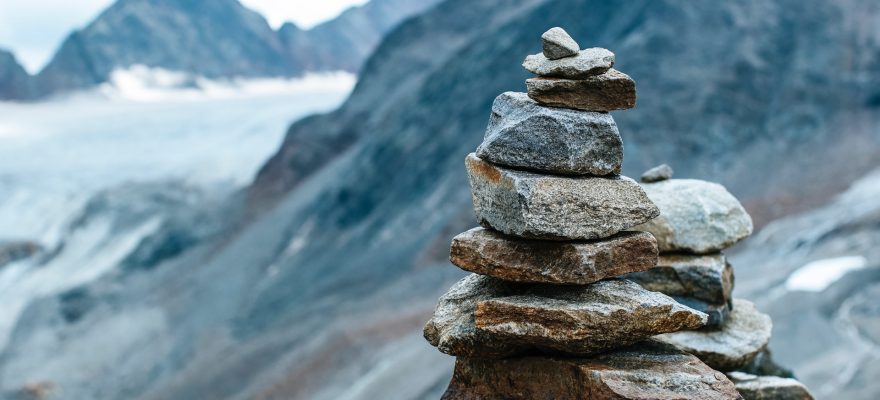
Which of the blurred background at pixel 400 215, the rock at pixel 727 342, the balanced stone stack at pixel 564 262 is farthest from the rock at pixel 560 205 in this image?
the blurred background at pixel 400 215

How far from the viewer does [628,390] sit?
7469mm

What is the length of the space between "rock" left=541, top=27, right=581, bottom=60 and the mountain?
137723 mm

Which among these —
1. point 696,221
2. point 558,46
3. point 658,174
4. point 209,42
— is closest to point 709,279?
point 696,221

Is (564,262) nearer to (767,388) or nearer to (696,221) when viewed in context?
(696,221)

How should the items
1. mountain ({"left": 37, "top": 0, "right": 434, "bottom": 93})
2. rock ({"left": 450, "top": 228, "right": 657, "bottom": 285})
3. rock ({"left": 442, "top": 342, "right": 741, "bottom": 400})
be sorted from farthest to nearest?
1. mountain ({"left": 37, "top": 0, "right": 434, "bottom": 93})
2. rock ({"left": 450, "top": 228, "right": 657, "bottom": 285})
3. rock ({"left": 442, "top": 342, "right": 741, "bottom": 400})

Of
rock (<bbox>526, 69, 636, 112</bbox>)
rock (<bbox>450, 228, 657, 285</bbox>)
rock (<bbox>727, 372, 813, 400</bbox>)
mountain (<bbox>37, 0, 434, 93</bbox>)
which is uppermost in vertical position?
mountain (<bbox>37, 0, 434, 93</bbox>)

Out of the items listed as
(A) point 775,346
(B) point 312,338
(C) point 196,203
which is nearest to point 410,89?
(C) point 196,203

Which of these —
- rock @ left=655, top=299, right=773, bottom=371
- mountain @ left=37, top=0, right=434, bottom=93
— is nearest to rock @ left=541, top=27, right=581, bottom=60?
rock @ left=655, top=299, right=773, bottom=371

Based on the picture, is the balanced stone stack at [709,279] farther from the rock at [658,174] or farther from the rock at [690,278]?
the rock at [658,174]

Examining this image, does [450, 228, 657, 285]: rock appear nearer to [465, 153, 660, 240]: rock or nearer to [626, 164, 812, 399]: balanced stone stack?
[465, 153, 660, 240]: rock

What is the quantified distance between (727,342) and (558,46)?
4.26m

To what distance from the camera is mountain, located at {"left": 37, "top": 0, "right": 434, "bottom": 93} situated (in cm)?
13575

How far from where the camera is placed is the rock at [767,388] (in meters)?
9.77

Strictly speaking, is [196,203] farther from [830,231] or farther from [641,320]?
[641,320]
